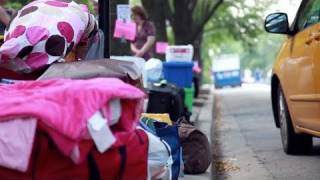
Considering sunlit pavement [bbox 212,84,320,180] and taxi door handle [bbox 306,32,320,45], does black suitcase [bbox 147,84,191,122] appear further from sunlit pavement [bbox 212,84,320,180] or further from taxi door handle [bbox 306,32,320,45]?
taxi door handle [bbox 306,32,320,45]

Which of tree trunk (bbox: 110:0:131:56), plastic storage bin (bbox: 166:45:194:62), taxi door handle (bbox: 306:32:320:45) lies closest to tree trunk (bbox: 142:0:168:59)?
plastic storage bin (bbox: 166:45:194:62)

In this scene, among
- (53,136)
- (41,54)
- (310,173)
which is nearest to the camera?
(53,136)

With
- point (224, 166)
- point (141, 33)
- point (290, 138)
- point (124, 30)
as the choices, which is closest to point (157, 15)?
point (141, 33)

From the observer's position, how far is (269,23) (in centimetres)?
696

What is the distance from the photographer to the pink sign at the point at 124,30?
9438mm

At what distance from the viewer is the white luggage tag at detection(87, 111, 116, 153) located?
9.82ft

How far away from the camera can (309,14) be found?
6.55m

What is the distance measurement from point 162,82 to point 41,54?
204 inches

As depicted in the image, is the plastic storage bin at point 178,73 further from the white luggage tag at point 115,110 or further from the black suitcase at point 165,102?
the white luggage tag at point 115,110

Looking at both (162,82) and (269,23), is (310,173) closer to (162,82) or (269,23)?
(269,23)

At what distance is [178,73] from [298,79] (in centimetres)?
504

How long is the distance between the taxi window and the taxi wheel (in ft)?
2.54

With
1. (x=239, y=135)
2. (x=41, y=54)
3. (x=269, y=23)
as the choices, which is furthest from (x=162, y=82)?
(x=41, y=54)

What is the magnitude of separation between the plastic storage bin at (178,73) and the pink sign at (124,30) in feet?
5.41
